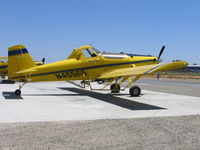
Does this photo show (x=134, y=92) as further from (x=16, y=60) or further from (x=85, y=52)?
(x=16, y=60)

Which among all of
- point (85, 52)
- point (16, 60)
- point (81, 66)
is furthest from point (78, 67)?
point (16, 60)

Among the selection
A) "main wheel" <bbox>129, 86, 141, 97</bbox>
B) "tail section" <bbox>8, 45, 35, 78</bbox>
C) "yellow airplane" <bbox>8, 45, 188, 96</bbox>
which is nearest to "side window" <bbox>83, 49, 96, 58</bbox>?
"yellow airplane" <bbox>8, 45, 188, 96</bbox>

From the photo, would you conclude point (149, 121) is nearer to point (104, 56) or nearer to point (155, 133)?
point (155, 133)

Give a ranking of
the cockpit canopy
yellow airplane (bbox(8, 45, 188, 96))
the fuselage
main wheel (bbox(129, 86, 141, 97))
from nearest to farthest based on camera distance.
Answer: yellow airplane (bbox(8, 45, 188, 96))
the fuselage
main wheel (bbox(129, 86, 141, 97))
the cockpit canopy

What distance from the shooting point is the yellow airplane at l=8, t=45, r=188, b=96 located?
14516 mm

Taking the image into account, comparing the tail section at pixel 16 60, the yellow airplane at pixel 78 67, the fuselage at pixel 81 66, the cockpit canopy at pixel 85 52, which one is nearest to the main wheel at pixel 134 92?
the yellow airplane at pixel 78 67

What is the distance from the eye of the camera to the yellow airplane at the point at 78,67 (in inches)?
571

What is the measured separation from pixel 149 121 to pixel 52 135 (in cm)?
310

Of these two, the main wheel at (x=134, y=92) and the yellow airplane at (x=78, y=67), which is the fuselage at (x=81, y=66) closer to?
the yellow airplane at (x=78, y=67)

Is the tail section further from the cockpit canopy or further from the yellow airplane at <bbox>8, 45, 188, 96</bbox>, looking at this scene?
the cockpit canopy

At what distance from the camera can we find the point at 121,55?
53.6 feet

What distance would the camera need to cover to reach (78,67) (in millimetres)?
15297

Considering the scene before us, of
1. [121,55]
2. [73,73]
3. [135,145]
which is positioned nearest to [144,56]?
[121,55]

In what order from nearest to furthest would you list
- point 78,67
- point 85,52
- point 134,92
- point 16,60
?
point 16,60 < point 134,92 < point 78,67 < point 85,52
